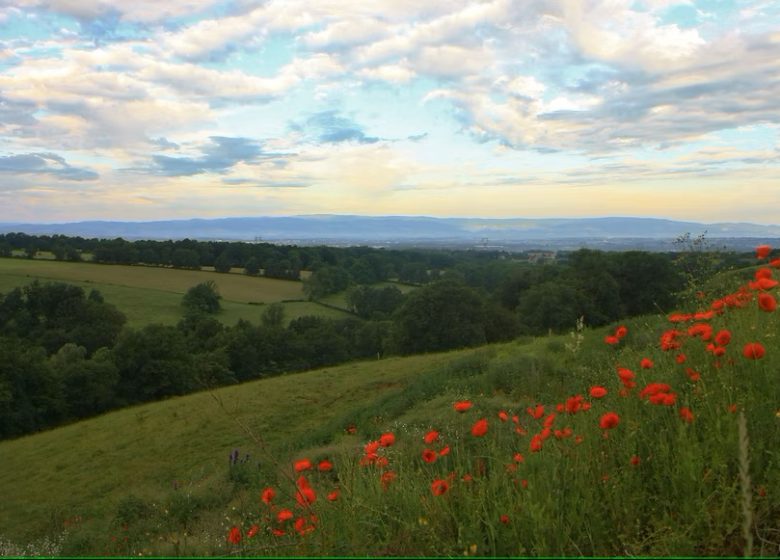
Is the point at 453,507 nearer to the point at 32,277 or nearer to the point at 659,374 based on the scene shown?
the point at 659,374

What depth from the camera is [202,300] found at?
179 feet

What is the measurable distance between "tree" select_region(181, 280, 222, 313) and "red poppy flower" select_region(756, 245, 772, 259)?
52059 millimetres

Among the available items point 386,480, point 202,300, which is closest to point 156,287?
point 202,300

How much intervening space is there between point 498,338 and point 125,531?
37.6m

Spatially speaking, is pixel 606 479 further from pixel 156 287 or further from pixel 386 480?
pixel 156 287

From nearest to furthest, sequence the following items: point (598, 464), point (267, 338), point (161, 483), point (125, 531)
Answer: point (598, 464) → point (125, 531) → point (161, 483) → point (267, 338)

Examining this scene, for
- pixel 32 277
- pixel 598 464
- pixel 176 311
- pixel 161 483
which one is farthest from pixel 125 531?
pixel 32 277

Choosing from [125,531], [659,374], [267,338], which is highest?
[659,374]

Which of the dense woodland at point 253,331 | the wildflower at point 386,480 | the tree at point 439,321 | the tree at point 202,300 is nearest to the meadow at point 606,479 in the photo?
the wildflower at point 386,480

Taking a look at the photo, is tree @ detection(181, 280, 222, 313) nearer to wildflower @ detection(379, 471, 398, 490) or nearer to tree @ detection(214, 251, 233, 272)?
tree @ detection(214, 251, 233, 272)

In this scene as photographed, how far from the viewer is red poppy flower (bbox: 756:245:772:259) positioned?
4.01 m

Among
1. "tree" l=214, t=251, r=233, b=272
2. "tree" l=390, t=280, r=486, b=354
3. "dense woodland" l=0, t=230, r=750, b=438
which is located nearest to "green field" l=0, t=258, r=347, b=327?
"dense woodland" l=0, t=230, r=750, b=438

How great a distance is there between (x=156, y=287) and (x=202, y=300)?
30.0 ft

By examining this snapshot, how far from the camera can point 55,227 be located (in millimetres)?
193375
